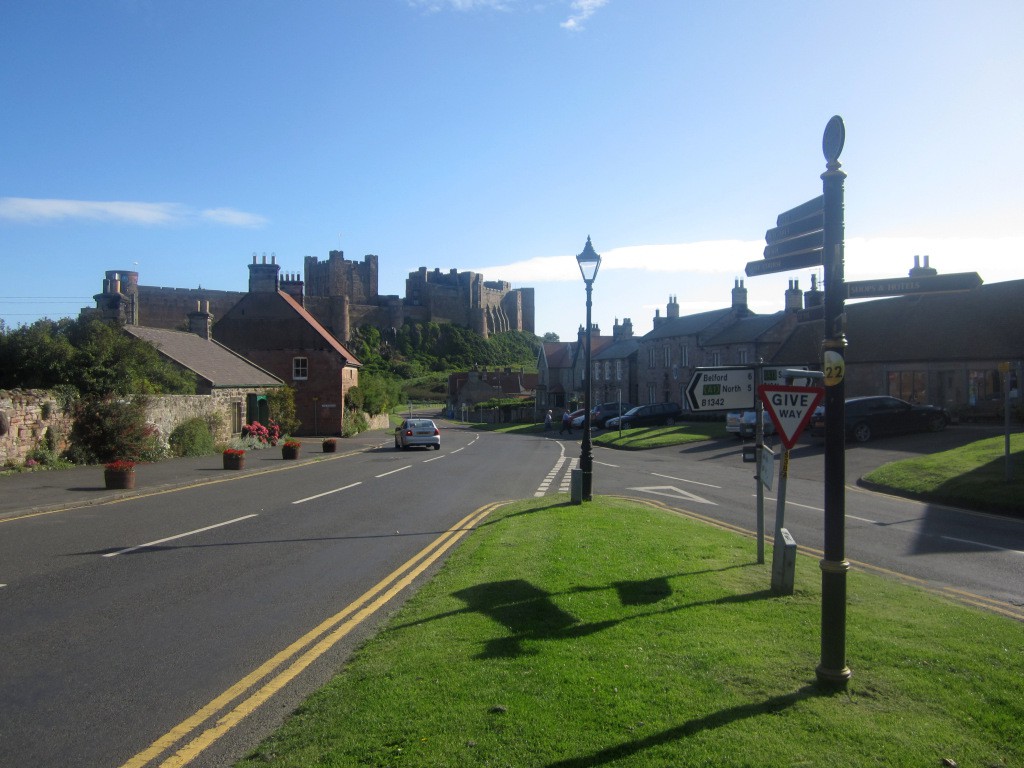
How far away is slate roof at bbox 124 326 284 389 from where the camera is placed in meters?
33.2

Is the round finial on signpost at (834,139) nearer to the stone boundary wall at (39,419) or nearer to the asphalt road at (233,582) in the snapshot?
the asphalt road at (233,582)

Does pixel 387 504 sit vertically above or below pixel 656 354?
below

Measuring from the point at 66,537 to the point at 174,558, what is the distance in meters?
2.79

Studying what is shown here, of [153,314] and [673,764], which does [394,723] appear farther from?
[153,314]

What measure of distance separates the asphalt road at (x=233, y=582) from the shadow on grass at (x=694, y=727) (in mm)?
1957

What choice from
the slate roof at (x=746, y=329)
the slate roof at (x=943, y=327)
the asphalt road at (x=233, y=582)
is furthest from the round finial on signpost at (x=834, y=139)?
the slate roof at (x=746, y=329)

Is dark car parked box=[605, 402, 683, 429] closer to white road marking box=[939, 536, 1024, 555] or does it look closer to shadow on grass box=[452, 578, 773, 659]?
white road marking box=[939, 536, 1024, 555]

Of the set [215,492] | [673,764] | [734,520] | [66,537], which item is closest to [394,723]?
[673,764]

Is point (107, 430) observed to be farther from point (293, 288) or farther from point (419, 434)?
point (293, 288)

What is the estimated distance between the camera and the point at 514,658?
5.41m

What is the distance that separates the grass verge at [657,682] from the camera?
13.3ft

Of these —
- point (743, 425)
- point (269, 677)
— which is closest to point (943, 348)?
point (743, 425)

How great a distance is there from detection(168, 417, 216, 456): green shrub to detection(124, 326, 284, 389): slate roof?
4.00m

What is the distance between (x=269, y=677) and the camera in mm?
5535
